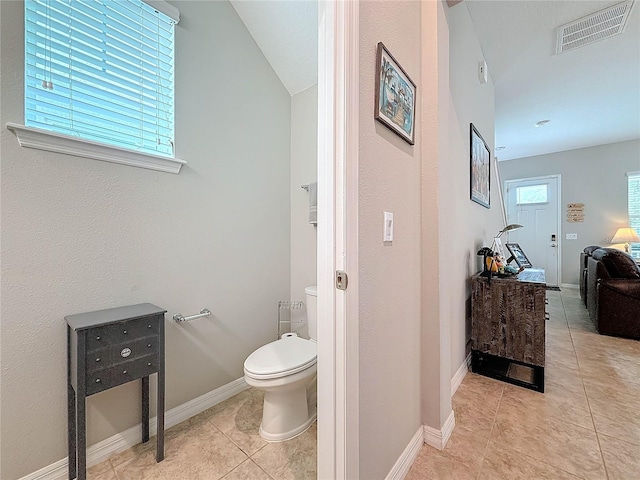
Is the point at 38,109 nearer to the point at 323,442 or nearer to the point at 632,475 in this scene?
the point at 323,442

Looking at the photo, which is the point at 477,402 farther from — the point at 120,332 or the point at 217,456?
the point at 120,332

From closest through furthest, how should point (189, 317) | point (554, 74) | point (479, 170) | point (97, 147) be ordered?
point (97, 147)
point (189, 317)
point (479, 170)
point (554, 74)

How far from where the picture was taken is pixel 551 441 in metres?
1.37

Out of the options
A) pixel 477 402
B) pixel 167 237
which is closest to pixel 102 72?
pixel 167 237

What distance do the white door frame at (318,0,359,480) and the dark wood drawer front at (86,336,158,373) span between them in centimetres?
90

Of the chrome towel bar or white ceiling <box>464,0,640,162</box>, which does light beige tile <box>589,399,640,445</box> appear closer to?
the chrome towel bar

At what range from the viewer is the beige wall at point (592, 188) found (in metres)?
4.76

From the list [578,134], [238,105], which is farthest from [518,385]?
[578,134]

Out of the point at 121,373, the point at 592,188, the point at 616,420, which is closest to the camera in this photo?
the point at 121,373

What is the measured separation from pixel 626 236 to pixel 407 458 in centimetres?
576

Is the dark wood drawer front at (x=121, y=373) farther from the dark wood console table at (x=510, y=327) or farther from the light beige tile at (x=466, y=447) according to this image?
the dark wood console table at (x=510, y=327)

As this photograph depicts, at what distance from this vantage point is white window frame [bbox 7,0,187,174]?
1.11 meters

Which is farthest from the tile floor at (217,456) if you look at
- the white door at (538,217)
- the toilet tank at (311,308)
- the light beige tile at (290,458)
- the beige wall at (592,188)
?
the beige wall at (592,188)

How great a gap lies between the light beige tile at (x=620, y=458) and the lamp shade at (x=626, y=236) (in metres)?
4.78
